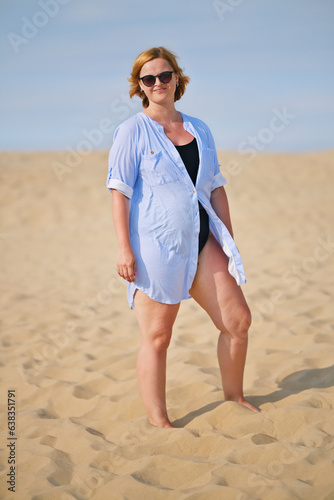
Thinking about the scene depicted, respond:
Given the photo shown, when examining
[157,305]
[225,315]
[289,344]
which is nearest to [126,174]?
[157,305]

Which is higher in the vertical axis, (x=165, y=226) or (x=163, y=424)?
(x=165, y=226)

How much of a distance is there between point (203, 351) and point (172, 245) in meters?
1.90

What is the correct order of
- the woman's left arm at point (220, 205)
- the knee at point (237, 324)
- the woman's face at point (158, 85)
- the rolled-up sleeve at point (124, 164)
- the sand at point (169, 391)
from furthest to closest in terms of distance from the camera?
1. the woman's left arm at point (220, 205)
2. the knee at point (237, 324)
3. the woman's face at point (158, 85)
4. the rolled-up sleeve at point (124, 164)
5. the sand at point (169, 391)

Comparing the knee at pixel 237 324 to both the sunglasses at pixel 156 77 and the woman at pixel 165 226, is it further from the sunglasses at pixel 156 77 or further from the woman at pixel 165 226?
the sunglasses at pixel 156 77

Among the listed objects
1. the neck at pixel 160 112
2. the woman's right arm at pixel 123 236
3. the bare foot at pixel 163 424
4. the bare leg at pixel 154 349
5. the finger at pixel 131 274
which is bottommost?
the bare foot at pixel 163 424

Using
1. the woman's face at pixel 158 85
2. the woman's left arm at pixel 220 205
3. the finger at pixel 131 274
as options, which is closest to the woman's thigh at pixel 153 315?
the finger at pixel 131 274

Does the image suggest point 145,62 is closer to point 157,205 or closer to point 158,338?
point 157,205

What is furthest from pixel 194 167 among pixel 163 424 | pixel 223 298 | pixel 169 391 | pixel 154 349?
pixel 169 391

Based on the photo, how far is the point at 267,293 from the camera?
5.87m

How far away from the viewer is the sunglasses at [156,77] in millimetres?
2715

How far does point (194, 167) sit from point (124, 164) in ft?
1.33

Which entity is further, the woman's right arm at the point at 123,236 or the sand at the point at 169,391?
the woman's right arm at the point at 123,236

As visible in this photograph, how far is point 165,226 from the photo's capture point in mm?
2648

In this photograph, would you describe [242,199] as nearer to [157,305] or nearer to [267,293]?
[267,293]
